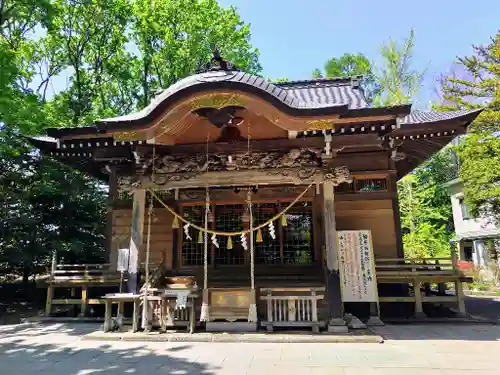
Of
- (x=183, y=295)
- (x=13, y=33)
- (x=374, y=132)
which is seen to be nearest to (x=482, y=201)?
(x=374, y=132)

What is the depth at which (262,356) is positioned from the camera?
4.98 m

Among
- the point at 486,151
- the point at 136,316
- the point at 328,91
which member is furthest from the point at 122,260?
the point at 486,151

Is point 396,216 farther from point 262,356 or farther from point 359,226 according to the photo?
point 262,356

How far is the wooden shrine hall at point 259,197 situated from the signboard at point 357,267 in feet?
0.07

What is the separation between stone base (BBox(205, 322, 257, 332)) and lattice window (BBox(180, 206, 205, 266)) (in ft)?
8.79

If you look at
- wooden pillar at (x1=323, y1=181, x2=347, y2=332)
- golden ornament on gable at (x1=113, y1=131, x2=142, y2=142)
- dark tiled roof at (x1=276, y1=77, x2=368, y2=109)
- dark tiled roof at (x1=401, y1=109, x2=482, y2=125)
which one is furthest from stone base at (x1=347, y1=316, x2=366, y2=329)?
dark tiled roof at (x1=276, y1=77, x2=368, y2=109)

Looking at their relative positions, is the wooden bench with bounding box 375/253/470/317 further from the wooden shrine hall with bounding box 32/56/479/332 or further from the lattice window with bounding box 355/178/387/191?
the lattice window with bounding box 355/178/387/191

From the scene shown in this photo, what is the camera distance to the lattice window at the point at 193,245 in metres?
8.98

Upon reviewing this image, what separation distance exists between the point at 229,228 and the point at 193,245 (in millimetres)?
1067

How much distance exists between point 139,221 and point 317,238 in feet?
14.1

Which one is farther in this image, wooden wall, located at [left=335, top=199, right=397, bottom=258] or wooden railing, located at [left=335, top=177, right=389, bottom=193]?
wooden railing, located at [left=335, top=177, right=389, bottom=193]

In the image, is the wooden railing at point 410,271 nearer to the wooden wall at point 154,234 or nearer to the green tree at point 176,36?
the wooden wall at point 154,234

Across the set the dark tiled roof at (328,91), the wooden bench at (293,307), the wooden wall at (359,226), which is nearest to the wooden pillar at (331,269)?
the wooden bench at (293,307)

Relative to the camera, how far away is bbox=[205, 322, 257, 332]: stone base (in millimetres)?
6363
